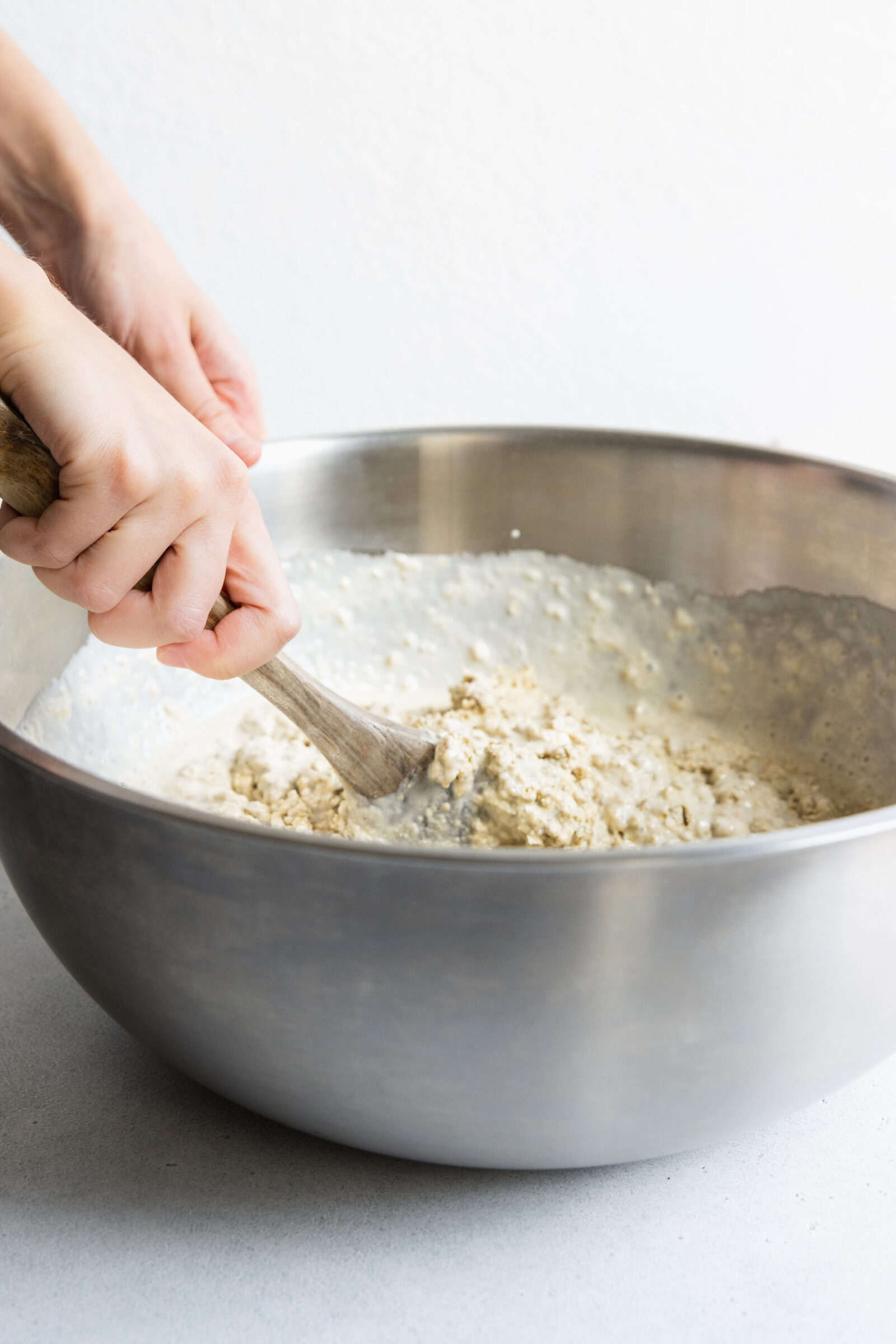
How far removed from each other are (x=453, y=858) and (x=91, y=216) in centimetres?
56

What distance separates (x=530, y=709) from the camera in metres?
0.88

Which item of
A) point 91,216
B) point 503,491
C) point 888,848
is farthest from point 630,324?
point 888,848

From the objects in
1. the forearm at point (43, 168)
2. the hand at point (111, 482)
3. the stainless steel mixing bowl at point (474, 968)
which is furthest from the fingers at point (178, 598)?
the forearm at point (43, 168)

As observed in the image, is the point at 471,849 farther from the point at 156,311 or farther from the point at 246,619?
the point at 156,311

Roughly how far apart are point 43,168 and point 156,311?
0.35 ft

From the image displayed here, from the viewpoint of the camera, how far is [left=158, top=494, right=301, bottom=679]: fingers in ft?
2.01

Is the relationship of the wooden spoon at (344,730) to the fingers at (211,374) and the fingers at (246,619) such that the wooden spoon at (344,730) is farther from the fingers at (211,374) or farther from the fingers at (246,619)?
the fingers at (211,374)

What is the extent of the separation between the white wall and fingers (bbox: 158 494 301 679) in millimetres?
857

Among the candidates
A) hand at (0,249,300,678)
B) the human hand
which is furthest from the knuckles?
the human hand

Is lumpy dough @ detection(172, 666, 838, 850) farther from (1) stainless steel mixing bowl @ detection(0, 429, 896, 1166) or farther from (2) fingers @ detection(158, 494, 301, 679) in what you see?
(1) stainless steel mixing bowl @ detection(0, 429, 896, 1166)

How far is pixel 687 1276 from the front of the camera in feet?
1.56

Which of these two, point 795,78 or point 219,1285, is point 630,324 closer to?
point 795,78

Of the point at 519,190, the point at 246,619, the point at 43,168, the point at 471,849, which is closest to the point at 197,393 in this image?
the point at 43,168

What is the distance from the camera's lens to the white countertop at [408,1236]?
0.45 meters
